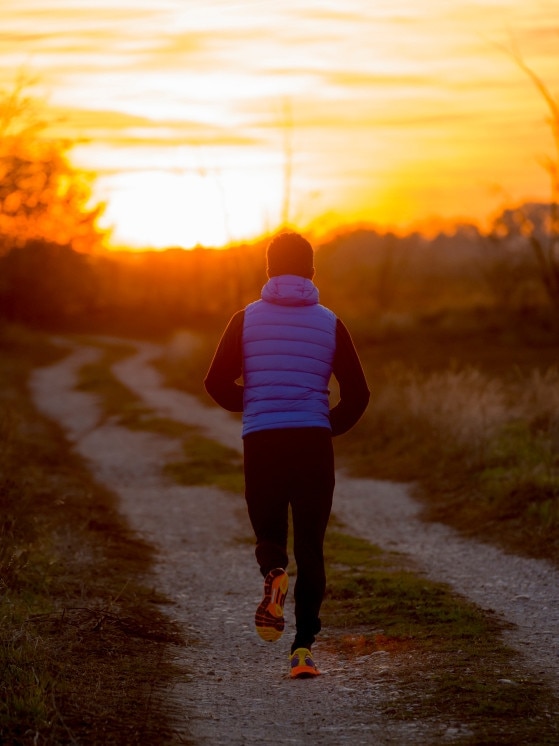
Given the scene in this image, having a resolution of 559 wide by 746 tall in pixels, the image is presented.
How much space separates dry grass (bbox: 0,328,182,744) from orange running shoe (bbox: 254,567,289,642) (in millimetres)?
623

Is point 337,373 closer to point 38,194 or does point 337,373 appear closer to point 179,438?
point 179,438

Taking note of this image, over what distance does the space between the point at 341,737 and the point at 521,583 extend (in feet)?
13.8

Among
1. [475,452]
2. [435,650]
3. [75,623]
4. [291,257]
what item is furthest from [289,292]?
[475,452]

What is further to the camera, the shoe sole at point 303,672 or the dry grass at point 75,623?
the shoe sole at point 303,672

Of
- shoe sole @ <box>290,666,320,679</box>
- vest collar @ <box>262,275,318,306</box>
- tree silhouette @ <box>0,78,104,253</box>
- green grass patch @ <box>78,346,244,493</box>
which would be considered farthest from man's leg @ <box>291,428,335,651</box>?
tree silhouette @ <box>0,78,104,253</box>

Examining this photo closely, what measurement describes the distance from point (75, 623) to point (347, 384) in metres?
2.36

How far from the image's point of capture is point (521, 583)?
29.3 ft

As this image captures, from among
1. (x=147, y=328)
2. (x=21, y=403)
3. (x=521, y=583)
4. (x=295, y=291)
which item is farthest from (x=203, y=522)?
(x=147, y=328)

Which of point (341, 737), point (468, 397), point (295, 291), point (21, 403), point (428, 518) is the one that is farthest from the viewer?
point (21, 403)

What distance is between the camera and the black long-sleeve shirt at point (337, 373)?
233 inches

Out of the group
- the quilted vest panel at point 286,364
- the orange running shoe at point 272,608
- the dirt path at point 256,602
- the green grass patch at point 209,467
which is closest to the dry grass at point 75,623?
the dirt path at point 256,602

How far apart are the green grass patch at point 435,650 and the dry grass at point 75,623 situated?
1191 mm

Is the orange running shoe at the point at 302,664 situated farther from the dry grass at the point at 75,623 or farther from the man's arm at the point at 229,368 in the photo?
the man's arm at the point at 229,368

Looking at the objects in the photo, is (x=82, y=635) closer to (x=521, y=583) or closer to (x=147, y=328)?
(x=521, y=583)
